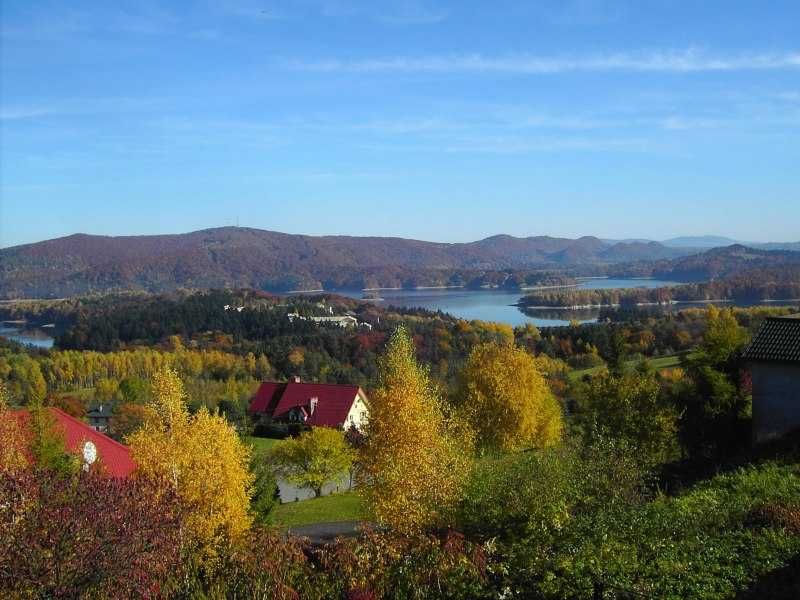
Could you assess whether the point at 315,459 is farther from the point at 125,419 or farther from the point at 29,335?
the point at 29,335

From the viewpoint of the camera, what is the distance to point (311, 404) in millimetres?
47531

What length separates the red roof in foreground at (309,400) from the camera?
45969 mm

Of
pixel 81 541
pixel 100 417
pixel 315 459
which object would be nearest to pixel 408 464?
pixel 81 541

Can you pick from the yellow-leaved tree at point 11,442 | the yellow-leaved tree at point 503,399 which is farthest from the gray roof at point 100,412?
the yellow-leaved tree at point 503,399

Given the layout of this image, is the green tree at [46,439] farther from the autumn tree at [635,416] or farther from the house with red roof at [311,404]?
the house with red roof at [311,404]

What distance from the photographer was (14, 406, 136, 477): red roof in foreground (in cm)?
2047

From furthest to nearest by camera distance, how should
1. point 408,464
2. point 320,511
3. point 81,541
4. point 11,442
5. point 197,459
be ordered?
point 320,511
point 11,442
point 408,464
point 197,459
point 81,541

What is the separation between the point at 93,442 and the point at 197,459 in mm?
8907

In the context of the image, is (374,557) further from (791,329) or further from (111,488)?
(791,329)

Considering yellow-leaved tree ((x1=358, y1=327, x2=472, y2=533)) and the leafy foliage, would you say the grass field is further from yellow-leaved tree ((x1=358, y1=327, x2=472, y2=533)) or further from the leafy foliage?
the leafy foliage

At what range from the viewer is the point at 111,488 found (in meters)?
8.44

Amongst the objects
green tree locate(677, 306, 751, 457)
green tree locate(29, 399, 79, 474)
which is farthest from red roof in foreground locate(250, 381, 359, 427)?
green tree locate(677, 306, 751, 457)

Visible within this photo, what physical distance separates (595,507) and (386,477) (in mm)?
4655

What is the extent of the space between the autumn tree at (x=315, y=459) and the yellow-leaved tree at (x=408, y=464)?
11365 millimetres
